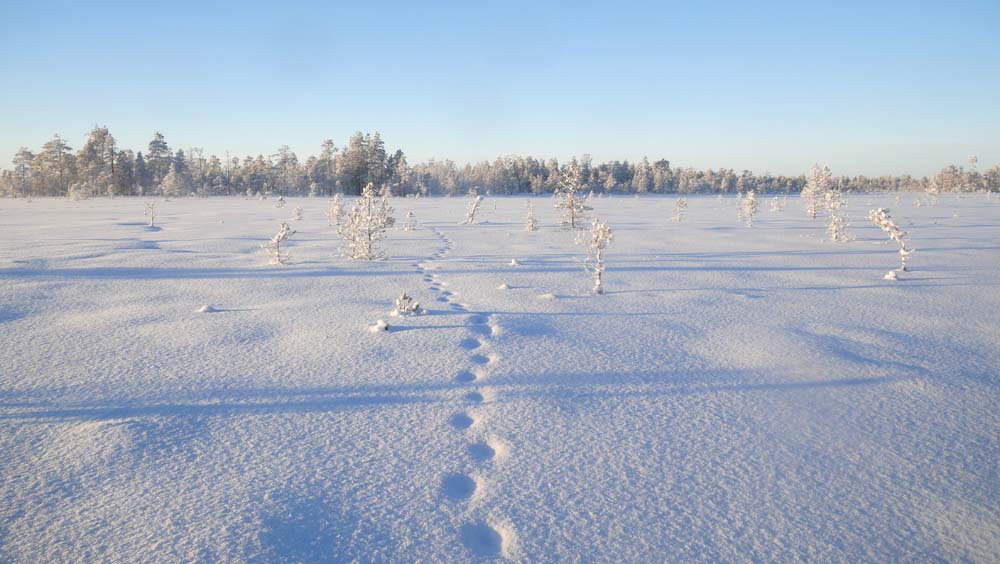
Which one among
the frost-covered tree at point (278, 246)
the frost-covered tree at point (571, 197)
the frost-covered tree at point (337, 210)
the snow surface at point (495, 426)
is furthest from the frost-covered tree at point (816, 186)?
the frost-covered tree at point (278, 246)

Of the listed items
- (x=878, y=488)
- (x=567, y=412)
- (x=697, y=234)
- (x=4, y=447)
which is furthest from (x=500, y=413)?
(x=697, y=234)

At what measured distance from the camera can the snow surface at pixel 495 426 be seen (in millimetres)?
2090

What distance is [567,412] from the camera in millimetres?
3227

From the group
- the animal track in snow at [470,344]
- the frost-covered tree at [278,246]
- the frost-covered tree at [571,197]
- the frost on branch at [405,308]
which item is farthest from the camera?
the frost-covered tree at [571,197]

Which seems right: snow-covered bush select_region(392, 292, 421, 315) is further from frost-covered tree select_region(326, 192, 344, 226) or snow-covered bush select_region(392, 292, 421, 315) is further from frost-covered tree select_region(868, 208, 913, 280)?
frost-covered tree select_region(868, 208, 913, 280)

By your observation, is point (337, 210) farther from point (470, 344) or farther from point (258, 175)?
point (258, 175)

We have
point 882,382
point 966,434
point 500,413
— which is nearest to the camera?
point 966,434

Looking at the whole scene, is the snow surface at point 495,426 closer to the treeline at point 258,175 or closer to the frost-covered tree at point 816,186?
the frost-covered tree at point 816,186

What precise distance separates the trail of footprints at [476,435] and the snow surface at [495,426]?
0.05ft

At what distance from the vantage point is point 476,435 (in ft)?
9.59

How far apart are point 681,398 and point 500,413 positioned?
1.24 metres

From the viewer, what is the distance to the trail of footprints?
6.85ft

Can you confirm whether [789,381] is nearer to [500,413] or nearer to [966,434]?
[966,434]

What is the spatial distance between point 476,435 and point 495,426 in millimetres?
148
